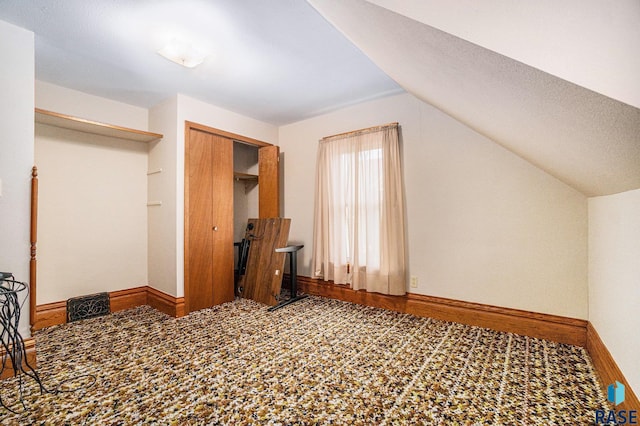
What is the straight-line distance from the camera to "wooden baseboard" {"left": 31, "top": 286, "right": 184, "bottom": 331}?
109 inches

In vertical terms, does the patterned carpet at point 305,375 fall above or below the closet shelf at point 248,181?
below

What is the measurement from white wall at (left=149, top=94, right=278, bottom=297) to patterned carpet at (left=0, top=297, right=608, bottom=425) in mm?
663

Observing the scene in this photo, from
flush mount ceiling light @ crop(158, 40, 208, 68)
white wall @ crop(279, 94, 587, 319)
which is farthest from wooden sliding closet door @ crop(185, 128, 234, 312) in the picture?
white wall @ crop(279, 94, 587, 319)

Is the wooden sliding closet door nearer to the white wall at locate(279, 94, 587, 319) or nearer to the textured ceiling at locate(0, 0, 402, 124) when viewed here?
the textured ceiling at locate(0, 0, 402, 124)

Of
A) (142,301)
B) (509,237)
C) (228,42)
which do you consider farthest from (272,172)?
(509,237)

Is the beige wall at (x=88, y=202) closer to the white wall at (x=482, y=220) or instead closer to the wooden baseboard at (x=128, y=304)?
the wooden baseboard at (x=128, y=304)

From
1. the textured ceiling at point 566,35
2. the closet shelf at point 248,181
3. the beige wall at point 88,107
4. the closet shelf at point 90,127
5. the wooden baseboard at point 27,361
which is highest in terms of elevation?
the beige wall at point 88,107

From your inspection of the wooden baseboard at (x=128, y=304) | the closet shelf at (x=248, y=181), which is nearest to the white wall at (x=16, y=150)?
the wooden baseboard at (x=128, y=304)

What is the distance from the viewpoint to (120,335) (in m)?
2.50

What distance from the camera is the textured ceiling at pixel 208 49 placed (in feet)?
5.97

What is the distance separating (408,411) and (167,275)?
2838 millimetres

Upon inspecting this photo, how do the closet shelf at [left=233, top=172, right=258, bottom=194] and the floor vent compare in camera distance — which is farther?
the closet shelf at [left=233, top=172, right=258, bottom=194]

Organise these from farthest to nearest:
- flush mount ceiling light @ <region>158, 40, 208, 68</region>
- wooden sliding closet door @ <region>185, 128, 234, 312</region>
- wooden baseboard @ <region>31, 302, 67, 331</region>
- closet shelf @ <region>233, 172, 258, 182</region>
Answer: closet shelf @ <region>233, 172, 258, 182</region>
wooden sliding closet door @ <region>185, 128, 234, 312</region>
wooden baseboard @ <region>31, 302, 67, 331</region>
flush mount ceiling light @ <region>158, 40, 208, 68</region>

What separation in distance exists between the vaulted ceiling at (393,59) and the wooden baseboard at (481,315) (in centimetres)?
117
